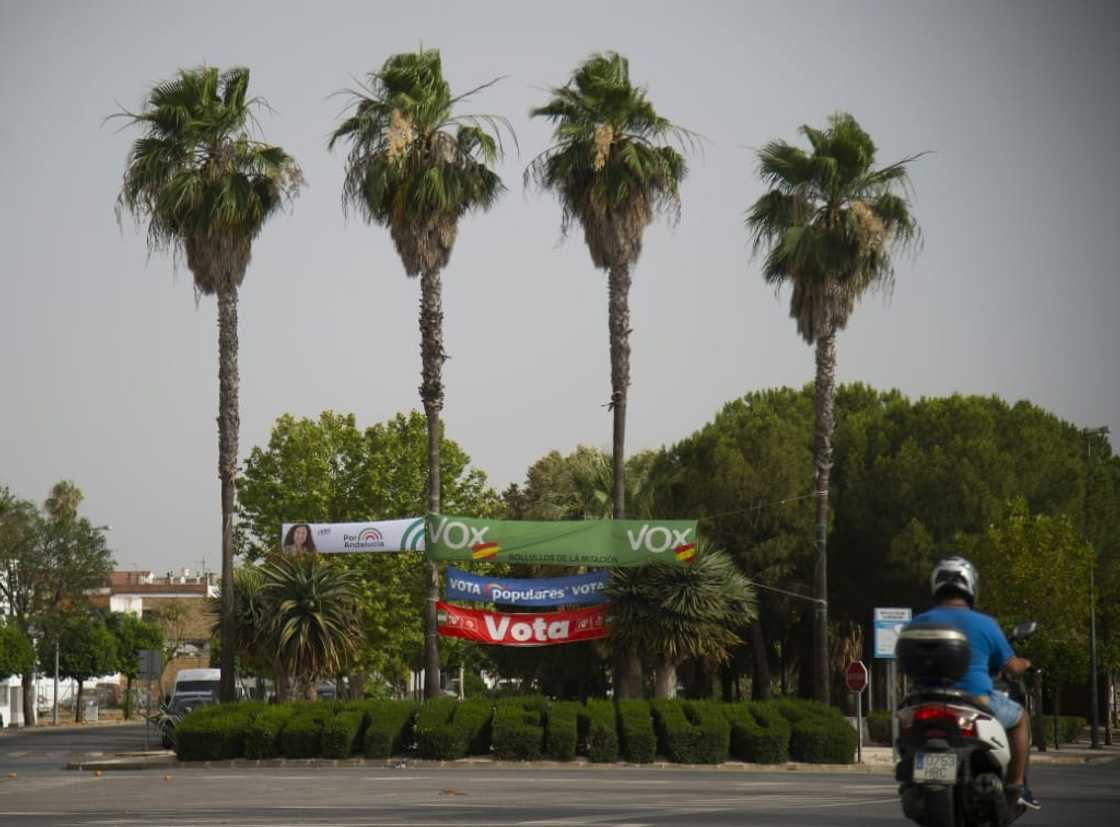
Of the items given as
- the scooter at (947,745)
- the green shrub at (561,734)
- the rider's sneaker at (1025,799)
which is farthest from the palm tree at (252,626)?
the scooter at (947,745)

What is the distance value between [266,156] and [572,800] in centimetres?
2461

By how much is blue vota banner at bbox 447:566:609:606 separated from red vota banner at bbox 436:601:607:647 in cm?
29

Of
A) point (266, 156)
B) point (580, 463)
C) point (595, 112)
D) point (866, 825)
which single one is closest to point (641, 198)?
point (595, 112)

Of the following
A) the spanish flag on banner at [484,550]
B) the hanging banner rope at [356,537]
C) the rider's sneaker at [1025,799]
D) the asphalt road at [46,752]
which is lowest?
the asphalt road at [46,752]

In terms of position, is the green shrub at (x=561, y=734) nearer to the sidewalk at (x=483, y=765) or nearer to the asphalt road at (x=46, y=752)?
the sidewalk at (x=483, y=765)

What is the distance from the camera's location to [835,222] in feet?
133

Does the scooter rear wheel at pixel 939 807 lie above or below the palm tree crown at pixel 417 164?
below

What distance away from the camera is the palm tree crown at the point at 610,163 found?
39.9 meters

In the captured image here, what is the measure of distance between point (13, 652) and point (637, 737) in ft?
192

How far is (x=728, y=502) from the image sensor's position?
5659 centimetres

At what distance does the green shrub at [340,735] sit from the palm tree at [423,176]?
8193 millimetres

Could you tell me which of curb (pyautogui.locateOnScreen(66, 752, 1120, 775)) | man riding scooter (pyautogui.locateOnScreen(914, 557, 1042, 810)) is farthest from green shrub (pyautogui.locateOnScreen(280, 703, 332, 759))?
man riding scooter (pyautogui.locateOnScreen(914, 557, 1042, 810))

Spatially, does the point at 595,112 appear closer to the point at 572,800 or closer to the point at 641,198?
the point at 641,198

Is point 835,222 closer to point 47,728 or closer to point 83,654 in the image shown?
point 47,728
